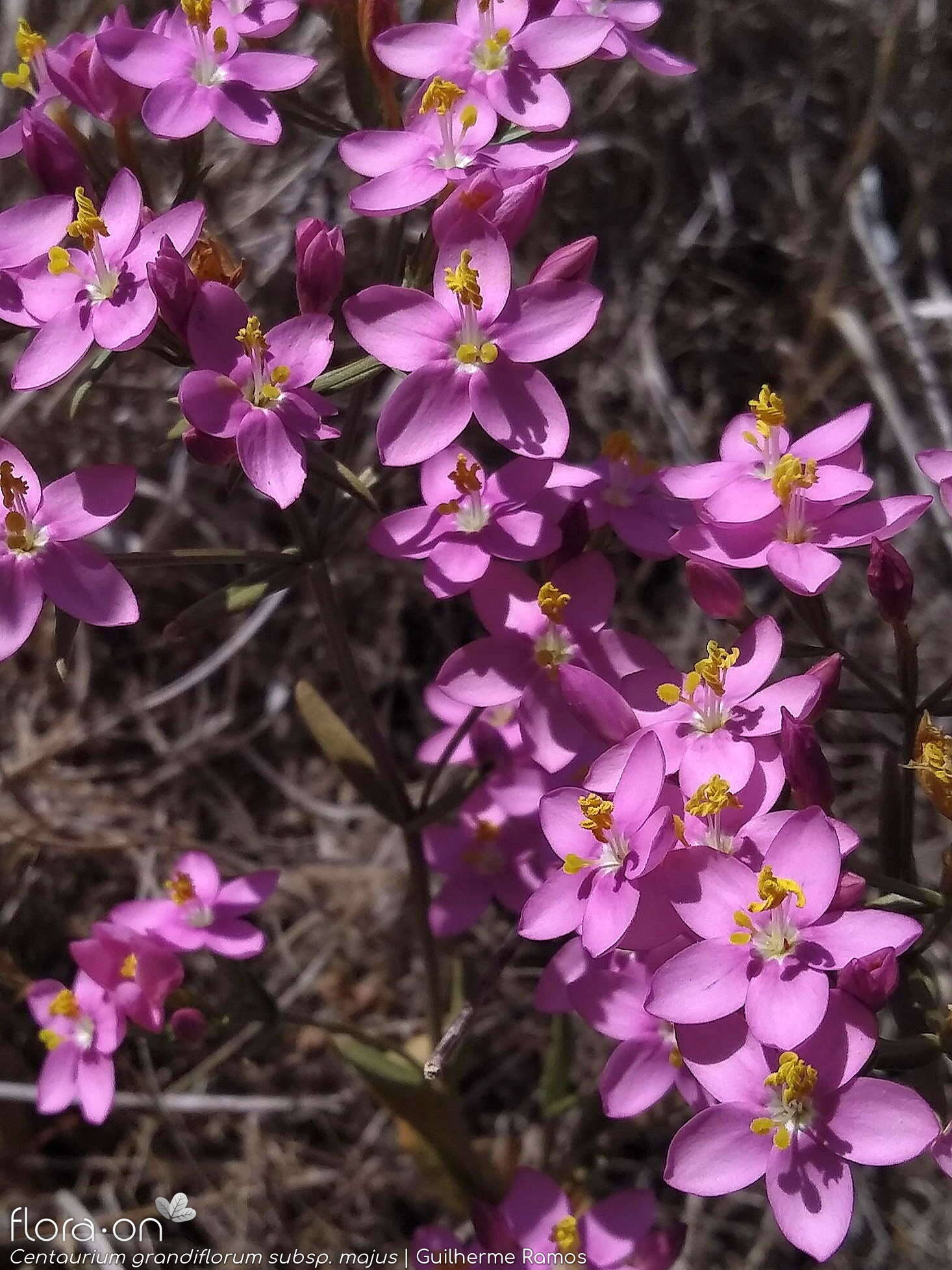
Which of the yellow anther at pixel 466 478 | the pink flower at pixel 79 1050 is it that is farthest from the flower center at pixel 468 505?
the pink flower at pixel 79 1050

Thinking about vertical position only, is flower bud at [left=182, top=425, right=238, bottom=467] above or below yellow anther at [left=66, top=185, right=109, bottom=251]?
below

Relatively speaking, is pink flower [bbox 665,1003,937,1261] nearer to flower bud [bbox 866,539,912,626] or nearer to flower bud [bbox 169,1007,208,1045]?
flower bud [bbox 866,539,912,626]

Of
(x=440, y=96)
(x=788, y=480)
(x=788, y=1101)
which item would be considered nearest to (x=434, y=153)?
(x=440, y=96)

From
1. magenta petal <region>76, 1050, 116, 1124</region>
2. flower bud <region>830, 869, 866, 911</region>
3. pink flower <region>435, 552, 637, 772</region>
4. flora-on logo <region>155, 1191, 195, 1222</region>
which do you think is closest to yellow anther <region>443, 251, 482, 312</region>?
pink flower <region>435, 552, 637, 772</region>

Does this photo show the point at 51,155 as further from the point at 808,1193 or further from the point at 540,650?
the point at 808,1193

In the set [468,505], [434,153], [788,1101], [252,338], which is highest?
[434,153]

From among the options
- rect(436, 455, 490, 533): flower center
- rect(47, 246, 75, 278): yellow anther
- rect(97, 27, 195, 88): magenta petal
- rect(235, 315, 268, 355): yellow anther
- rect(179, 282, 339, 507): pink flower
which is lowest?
rect(436, 455, 490, 533): flower center
